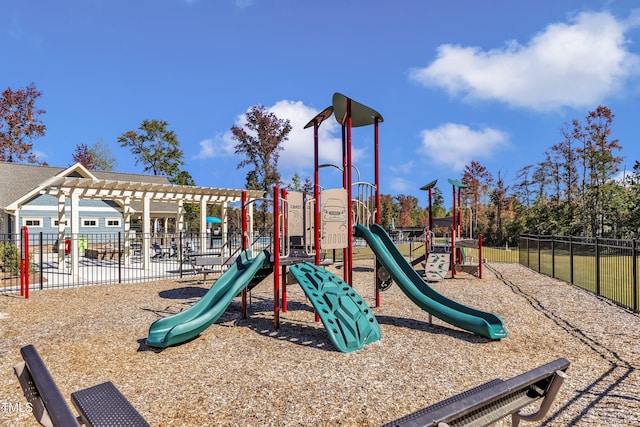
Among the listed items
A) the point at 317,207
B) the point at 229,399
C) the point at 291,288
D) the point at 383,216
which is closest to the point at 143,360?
the point at 229,399

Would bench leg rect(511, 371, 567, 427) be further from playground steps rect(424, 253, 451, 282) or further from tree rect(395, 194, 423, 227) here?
tree rect(395, 194, 423, 227)

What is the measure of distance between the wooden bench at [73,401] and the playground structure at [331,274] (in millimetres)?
3322

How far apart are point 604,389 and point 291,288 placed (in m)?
8.54

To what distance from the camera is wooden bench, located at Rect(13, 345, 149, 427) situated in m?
1.92

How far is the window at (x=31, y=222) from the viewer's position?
24.9m

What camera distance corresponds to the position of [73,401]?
238 centimetres

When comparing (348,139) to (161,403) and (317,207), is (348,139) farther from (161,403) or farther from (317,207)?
(161,403)

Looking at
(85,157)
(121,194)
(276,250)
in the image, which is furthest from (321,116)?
(85,157)

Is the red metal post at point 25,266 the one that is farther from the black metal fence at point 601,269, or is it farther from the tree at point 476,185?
the tree at point 476,185

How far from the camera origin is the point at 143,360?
5594 millimetres

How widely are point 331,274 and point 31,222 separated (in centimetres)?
2571

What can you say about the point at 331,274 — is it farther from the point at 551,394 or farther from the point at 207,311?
the point at 551,394

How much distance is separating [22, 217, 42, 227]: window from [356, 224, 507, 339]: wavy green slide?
2499cm

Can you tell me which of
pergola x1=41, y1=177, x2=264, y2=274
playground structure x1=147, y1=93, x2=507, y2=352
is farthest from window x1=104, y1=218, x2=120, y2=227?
playground structure x1=147, y1=93, x2=507, y2=352
